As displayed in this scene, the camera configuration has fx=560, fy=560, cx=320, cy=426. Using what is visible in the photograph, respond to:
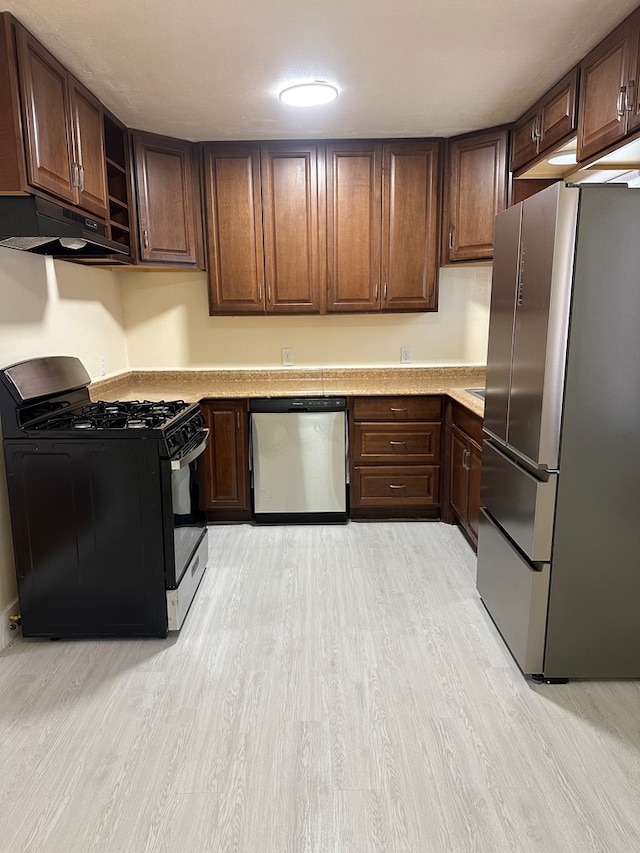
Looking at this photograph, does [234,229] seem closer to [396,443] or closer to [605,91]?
[396,443]

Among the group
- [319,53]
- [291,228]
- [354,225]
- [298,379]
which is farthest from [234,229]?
[319,53]

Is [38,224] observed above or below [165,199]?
below

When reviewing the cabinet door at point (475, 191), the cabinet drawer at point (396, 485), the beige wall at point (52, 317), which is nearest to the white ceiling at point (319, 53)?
the cabinet door at point (475, 191)

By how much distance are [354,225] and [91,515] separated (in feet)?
7.84

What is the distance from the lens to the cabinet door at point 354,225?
3.52 meters

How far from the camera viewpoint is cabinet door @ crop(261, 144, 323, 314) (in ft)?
11.5

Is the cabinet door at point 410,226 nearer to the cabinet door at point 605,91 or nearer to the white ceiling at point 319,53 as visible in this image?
the white ceiling at point 319,53

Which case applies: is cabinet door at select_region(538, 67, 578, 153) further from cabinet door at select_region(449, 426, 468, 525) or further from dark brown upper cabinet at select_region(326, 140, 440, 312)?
cabinet door at select_region(449, 426, 468, 525)

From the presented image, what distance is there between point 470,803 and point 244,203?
10.8 feet

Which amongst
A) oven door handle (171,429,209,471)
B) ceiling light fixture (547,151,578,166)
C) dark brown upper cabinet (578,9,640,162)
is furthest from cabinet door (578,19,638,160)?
oven door handle (171,429,209,471)

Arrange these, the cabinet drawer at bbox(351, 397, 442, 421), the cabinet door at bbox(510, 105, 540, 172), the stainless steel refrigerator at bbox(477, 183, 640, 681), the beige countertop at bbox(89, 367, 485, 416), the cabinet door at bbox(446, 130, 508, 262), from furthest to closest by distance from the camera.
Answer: the beige countertop at bbox(89, 367, 485, 416) → the cabinet drawer at bbox(351, 397, 442, 421) → the cabinet door at bbox(446, 130, 508, 262) → the cabinet door at bbox(510, 105, 540, 172) → the stainless steel refrigerator at bbox(477, 183, 640, 681)

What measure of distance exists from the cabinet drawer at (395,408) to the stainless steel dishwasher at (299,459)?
11 centimetres

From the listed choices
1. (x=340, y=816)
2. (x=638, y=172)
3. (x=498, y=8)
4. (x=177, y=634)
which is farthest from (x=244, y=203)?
(x=340, y=816)

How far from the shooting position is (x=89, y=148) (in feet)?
8.59
